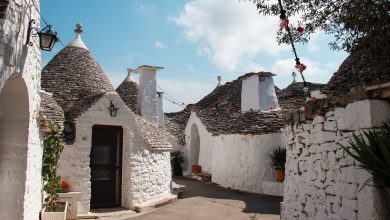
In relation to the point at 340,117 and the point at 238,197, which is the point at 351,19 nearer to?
the point at 340,117

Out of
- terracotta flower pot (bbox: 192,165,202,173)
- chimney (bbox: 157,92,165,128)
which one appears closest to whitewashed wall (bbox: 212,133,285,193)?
terracotta flower pot (bbox: 192,165,202,173)

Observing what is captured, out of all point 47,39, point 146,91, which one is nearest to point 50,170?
point 47,39

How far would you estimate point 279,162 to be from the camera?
13453 mm

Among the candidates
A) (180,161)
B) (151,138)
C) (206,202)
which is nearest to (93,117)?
(151,138)

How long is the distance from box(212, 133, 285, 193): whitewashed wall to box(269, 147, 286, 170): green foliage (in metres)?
0.46

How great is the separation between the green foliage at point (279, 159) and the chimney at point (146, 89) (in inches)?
213

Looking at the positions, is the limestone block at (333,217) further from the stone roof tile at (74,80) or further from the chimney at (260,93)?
the chimney at (260,93)

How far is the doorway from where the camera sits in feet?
34.1

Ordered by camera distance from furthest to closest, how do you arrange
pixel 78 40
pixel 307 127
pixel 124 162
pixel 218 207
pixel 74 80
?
pixel 78 40
pixel 74 80
pixel 218 207
pixel 124 162
pixel 307 127

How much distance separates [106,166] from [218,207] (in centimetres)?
380

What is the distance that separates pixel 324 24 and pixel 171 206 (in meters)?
7.50

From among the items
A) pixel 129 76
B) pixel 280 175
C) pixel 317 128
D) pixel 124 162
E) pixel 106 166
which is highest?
pixel 129 76

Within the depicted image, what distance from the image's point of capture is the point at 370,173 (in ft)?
13.4

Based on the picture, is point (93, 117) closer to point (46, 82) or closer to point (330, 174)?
point (46, 82)
